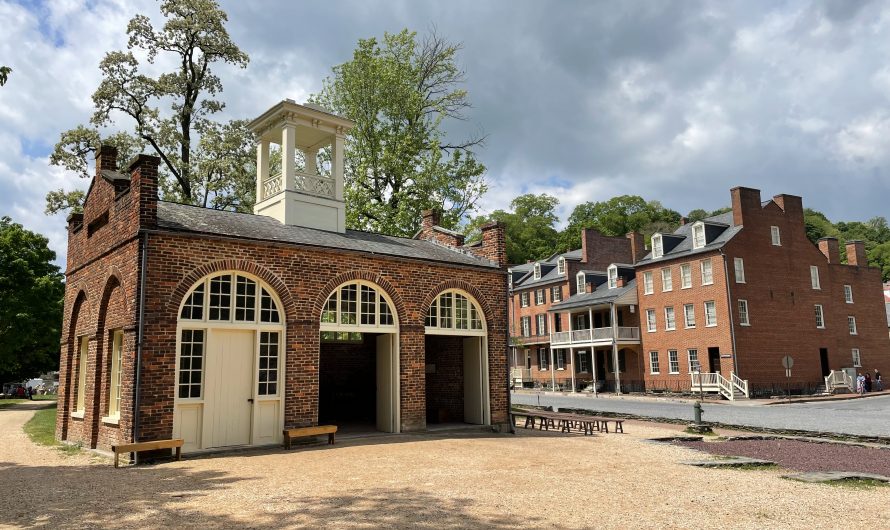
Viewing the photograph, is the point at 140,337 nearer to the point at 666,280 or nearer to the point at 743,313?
the point at 743,313

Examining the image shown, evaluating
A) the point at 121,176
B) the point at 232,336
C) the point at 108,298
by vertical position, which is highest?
the point at 121,176

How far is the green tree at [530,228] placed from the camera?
228ft

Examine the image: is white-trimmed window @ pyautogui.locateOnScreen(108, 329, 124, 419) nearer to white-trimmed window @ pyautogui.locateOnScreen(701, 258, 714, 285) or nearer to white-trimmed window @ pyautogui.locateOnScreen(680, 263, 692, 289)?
white-trimmed window @ pyautogui.locateOnScreen(701, 258, 714, 285)

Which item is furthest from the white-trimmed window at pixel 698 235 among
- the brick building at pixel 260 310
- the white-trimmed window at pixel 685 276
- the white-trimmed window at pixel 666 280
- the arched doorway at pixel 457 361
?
the arched doorway at pixel 457 361

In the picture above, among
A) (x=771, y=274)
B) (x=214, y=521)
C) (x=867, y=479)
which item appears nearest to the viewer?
(x=214, y=521)

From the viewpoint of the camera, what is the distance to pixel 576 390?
42.3m

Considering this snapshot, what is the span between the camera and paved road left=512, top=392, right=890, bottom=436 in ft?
62.4

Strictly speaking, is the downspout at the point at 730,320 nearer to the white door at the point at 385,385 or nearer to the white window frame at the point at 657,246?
the white window frame at the point at 657,246

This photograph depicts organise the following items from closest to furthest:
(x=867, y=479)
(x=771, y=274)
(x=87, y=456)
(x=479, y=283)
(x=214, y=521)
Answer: (x=214, y=521), (x=867, y=479), (x=87, y=456), (x=479, y=283), (x=771, y=274)

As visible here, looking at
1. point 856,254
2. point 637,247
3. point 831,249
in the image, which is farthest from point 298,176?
point 856,254

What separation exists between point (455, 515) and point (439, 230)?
1347cm

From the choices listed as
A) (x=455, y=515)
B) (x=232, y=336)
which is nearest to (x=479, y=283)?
(x=232, y=336)

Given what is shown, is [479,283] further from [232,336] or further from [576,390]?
[576,390]

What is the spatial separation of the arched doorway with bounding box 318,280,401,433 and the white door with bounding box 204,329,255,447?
6.01 ft
